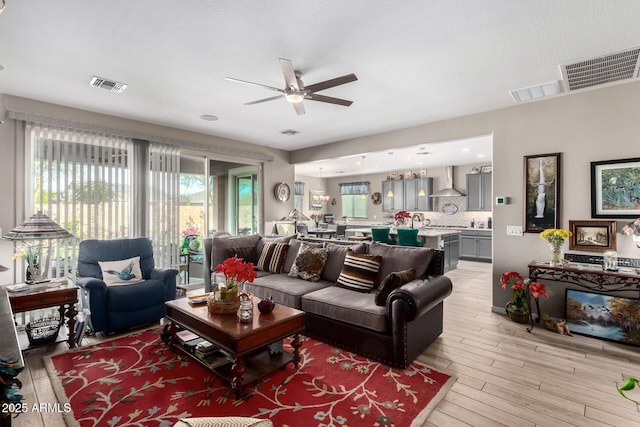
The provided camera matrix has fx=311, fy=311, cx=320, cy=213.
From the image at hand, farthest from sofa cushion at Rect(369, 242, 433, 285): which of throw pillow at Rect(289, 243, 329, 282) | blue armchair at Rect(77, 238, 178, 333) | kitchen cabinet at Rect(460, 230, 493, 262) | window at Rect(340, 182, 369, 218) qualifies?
window at Rect(340, 182, 369, 218)

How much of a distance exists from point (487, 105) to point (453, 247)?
160 inches

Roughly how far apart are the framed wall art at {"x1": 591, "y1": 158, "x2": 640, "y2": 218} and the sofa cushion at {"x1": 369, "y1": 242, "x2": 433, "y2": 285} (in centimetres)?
199

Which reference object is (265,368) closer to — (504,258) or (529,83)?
(504,258)

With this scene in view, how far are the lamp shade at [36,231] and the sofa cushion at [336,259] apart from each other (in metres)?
2.86

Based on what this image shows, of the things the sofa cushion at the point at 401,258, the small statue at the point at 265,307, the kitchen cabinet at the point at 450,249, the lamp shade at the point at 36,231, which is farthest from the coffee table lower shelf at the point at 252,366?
the kitchen cabinet at the point at 450,249

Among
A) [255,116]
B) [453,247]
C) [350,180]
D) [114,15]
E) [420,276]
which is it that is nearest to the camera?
[114,15]

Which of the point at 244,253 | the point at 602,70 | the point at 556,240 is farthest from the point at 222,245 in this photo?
the point at 602,70

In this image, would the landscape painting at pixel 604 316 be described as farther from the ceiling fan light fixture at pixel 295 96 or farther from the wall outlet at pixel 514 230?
the ceiling fan light fixture at pixel 295 96

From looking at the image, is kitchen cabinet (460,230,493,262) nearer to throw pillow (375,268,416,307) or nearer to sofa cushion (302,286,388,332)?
sofa cushion (302,286,388,332)

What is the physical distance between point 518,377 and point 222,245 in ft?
12.5

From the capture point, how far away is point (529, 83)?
3.34 metres

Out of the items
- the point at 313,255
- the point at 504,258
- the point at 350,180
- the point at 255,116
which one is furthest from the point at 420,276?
the point at 350,180

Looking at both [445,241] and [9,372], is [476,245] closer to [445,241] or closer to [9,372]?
[445,241]

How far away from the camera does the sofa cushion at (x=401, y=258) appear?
3295 millimetres
